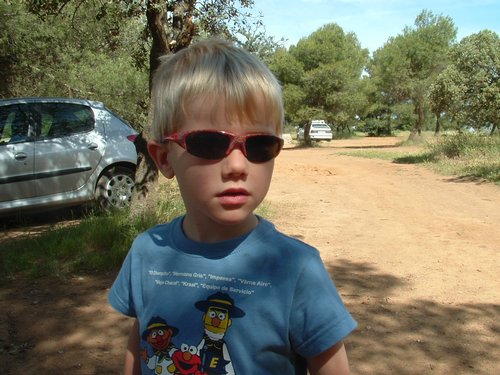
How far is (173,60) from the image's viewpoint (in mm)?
1450

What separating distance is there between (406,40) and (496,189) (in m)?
22.9

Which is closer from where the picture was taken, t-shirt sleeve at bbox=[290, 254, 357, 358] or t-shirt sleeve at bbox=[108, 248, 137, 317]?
t-shirt sleeve at bbox=[290, 254, 357, 358]

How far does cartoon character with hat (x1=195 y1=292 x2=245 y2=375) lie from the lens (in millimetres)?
1322

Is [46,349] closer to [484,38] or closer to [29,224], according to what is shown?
[29,224]

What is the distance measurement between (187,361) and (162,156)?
0.54 m

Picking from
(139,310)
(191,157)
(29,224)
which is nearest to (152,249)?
(139,310)

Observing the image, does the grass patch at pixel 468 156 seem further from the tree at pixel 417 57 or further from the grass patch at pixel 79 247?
the tree at pixel 417 57

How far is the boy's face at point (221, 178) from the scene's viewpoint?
128 cm

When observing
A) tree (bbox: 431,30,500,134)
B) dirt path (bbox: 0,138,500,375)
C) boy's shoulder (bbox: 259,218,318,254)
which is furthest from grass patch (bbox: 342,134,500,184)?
boy's shoulder (bbox: 259,218,318,254)

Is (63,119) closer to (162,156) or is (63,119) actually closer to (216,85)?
(162,156)

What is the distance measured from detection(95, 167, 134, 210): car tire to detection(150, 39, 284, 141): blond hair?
615cm

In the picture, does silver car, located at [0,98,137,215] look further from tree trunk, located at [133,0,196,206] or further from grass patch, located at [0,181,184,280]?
grass patch, located at [0,181,184,280]

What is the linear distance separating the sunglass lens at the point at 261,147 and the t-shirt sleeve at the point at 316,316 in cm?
28

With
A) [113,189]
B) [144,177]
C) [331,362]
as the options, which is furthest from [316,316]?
[113,189]
